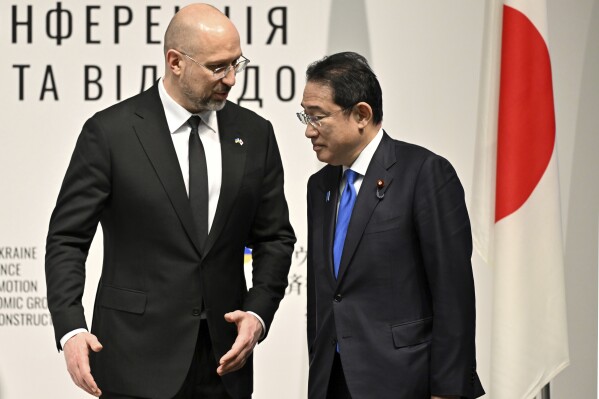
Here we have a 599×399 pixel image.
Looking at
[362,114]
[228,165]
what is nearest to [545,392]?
[362,114]

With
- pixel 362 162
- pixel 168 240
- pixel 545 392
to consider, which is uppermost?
pixel 362 162

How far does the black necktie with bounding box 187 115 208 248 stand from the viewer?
8.35ft

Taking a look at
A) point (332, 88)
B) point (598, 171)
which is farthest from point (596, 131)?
point (332, 88)

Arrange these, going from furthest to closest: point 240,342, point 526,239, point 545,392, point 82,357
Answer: point 545,392
point 526,239
point 240,342
point 82,357

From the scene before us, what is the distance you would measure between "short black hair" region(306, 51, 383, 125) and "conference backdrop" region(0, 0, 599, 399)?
1.50 m

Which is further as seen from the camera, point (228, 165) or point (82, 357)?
point (228, 165)

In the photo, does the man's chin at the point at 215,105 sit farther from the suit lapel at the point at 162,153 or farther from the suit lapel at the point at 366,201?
the suit lapel at the point at 366,201

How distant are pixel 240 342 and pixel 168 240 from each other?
342mm

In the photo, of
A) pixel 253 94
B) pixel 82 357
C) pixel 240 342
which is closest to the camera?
pixel 82 357

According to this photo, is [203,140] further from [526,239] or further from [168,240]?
[526,239]

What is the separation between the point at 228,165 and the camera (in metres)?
2.62

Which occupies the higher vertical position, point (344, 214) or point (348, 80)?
point (348, 80)

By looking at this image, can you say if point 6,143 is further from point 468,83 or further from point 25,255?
point 468,83

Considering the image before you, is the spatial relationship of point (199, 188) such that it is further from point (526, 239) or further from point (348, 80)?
point (526, 239)
